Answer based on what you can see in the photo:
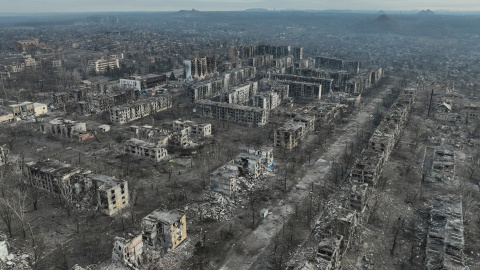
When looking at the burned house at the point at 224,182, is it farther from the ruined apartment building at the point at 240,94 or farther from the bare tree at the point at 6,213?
the ruined apartment building at the point at 240,94

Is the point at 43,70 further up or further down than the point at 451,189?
further up

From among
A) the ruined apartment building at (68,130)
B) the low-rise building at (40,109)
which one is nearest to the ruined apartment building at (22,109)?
the low-rise building at (40,109)

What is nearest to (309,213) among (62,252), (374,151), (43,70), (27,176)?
(374,151)

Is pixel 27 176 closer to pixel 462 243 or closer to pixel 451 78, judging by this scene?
pixel 462 243

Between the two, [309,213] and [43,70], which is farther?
[43,70]

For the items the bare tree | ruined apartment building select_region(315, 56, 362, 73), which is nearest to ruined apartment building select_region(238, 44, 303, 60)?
ruined apartment building select_region(315, 56, 362, 73)

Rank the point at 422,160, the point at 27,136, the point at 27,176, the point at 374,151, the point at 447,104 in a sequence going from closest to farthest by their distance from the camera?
1. the point at 27,176
2. the point at 374,151
3. the point at 422,160
4. the point at 27,136
5. the point at 447,104

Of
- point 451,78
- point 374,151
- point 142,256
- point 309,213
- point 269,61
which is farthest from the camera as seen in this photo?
point 269,61
